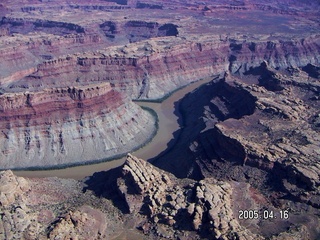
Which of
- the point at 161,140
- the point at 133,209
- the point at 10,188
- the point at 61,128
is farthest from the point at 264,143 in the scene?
the point at 61,128

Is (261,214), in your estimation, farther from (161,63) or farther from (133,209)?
(161,63)

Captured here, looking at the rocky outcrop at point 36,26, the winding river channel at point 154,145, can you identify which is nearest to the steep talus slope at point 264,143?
the winding river channel at point 154,145

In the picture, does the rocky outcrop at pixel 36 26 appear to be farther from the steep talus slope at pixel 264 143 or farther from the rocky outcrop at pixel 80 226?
the rocky outcrop at pixel 80 226

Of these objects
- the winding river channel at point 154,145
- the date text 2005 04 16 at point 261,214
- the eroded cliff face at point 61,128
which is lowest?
the winding river channel at point 154,145

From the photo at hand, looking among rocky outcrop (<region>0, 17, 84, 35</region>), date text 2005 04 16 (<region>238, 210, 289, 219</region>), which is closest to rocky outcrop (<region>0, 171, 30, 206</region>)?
date text 2005 04 16 (<region>238, 210, 289, 219</region>)

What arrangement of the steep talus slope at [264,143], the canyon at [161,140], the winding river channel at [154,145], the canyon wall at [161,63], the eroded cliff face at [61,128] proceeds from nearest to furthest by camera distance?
1. the canyon at [161,140]
2. the steep talus slope at [264,143]
3. the winding river channel at [154,145]
4. the eroded cliff face at [61,128]
5. the canyon wall at [161,63]

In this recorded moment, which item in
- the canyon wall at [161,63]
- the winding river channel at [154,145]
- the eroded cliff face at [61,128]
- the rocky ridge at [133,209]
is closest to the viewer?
the rocky ridge at [133,209]
